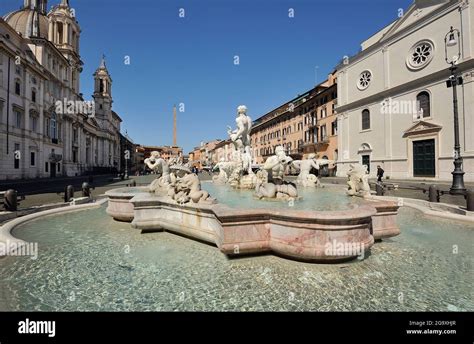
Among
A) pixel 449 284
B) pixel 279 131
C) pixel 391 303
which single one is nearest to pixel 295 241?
pixel 391 303

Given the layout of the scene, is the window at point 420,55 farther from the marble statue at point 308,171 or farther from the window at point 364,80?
the marble statue at point 308,171

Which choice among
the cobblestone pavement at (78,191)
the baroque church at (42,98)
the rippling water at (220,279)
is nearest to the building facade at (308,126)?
the cobblestone pavement at (78,191)

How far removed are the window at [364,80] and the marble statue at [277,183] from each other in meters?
30.8

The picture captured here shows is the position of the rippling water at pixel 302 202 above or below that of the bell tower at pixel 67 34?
below

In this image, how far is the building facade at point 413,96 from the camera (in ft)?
71.1

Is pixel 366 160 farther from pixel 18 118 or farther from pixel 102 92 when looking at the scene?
pixel 102 92

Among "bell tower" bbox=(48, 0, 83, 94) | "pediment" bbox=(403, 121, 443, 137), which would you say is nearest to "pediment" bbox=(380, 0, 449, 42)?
"pediment" bbox=(403, 121, 443, 137)

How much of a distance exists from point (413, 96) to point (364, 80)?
745 centimetres

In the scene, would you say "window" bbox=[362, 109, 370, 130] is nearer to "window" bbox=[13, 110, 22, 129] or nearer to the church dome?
"window" bbox=[13, 110, 22, 129]

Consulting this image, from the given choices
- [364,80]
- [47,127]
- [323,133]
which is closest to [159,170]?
[364,80]

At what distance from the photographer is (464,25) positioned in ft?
70.5

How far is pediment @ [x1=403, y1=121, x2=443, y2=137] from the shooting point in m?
23.7
